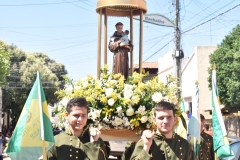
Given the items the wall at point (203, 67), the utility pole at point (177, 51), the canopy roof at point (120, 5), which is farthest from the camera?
the wall at point (203, 67)

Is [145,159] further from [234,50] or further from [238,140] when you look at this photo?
[234,50]

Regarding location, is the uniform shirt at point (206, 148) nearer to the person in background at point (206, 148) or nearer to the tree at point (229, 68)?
the person in background at point (206, 148)

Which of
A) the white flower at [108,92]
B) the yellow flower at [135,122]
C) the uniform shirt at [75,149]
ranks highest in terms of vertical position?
the white flower at [108,92]

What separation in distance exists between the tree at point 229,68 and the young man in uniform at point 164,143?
1845 cm

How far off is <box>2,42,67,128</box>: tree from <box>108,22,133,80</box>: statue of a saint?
2711 cm

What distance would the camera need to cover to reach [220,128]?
515 centimetres

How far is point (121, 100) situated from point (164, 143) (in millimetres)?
1451

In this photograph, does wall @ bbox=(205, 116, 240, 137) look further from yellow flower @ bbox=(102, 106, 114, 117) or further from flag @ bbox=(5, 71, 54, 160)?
flag @ bbox=(5, 71, 54, 160)

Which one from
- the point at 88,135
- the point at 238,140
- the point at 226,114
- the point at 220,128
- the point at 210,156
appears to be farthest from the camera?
the point at 226,114

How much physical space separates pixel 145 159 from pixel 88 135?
70cm

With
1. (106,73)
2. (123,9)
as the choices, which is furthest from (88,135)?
(123,9)

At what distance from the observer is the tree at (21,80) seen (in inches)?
1374

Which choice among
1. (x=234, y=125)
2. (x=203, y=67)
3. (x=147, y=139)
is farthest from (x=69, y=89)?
(x=203, y=67)

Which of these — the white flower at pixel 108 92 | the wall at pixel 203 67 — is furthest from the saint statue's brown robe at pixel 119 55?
the wall at pixel 203 67
